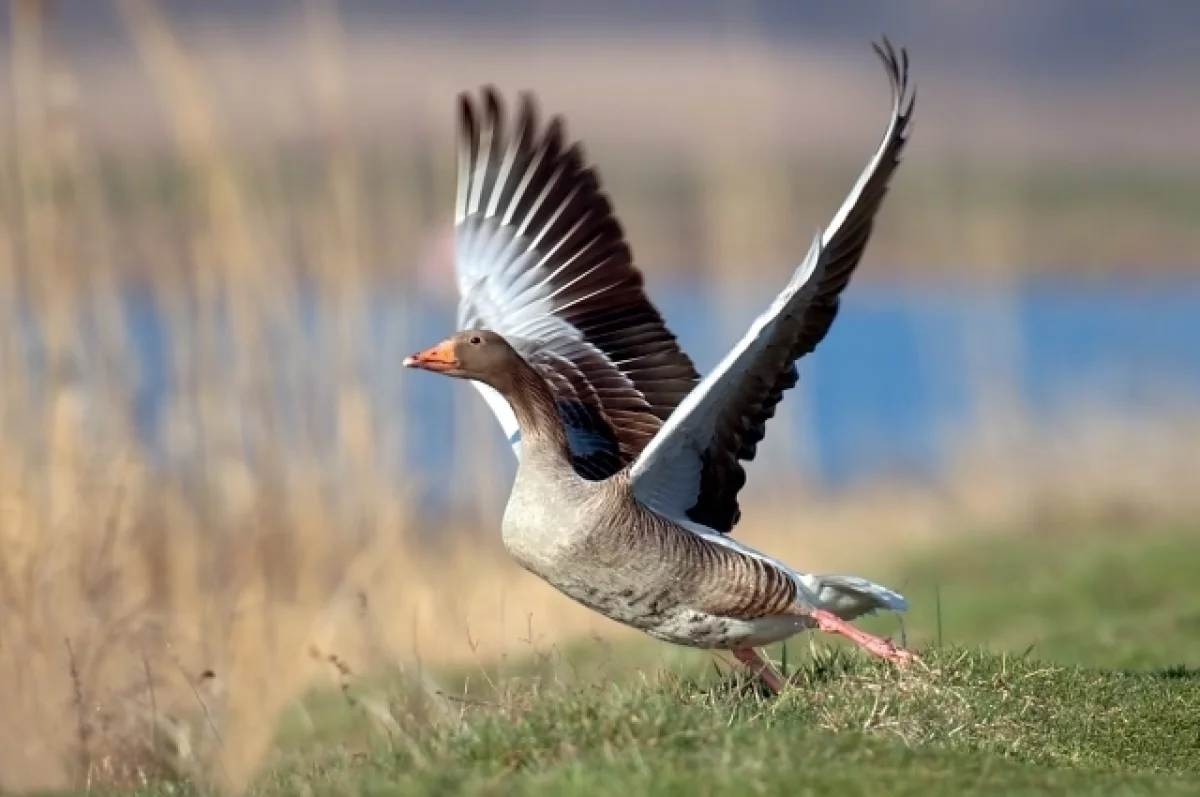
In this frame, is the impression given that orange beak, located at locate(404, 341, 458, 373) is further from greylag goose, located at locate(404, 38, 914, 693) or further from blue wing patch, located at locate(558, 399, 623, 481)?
blue wing patch, located at locate(558, 399, 623, 481)

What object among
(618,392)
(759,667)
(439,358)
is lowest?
(759,667)

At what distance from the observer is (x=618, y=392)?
25.9 ft

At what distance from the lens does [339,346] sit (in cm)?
1151

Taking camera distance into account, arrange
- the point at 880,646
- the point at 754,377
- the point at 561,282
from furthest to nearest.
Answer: the point at 561,282 → the point at 754,377 → the point at 880,646

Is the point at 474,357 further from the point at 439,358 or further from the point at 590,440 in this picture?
the point at 590,440

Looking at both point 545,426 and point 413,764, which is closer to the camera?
point 413,764

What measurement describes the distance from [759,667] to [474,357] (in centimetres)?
159

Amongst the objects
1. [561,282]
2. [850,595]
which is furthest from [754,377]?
[561,282]

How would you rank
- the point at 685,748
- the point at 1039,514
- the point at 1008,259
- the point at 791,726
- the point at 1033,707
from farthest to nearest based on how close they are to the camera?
the point at 1008,259 → the point at 1039,514 → the point at 1033,707 → the point at 791,726 → the point at 685,748

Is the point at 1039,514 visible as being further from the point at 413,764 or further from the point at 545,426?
the point at 413,764

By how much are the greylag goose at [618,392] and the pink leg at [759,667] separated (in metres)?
0.01

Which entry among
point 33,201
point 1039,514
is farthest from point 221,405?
point 1039,514

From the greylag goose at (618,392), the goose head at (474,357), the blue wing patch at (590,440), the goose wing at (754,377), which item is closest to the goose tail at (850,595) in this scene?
the greylag goose at (618,392)

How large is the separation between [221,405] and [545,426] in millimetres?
4502
